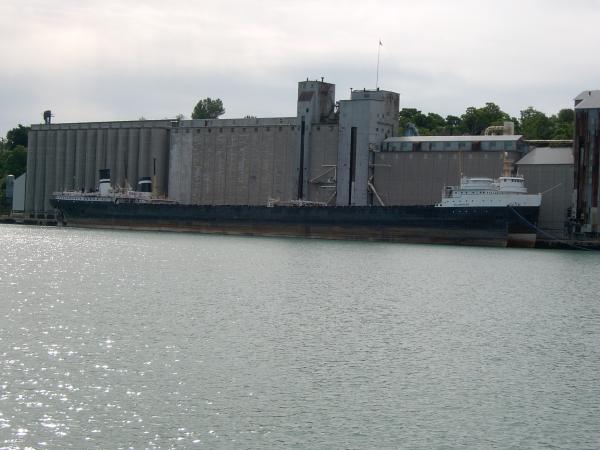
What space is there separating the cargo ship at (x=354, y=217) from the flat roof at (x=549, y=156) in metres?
4.37

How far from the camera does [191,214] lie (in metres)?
85.3

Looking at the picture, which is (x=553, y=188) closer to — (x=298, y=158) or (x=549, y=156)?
(x=549, y=156)

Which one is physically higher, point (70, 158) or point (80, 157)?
point (80, 157)

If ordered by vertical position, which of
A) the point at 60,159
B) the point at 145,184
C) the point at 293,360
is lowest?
the point at 293,360

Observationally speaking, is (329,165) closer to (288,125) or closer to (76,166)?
(288,125)

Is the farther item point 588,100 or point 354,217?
point 354,217

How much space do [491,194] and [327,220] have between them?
14.0 metres

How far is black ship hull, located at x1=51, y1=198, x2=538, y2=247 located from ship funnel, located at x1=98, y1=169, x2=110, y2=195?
2.15m

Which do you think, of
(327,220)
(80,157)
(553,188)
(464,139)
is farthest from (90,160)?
(553,188)

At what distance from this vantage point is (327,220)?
76312mm

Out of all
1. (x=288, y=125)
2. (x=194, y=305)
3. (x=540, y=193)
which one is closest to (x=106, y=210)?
(x=288, y=125)

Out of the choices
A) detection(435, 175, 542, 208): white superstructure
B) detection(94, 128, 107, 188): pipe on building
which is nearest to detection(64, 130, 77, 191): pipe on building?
detection(94, 128, 107, 188): pipe on building

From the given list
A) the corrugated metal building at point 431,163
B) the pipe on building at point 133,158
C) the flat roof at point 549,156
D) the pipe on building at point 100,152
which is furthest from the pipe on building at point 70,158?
the flat roof at point 549,156

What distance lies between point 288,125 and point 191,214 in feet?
40.4
